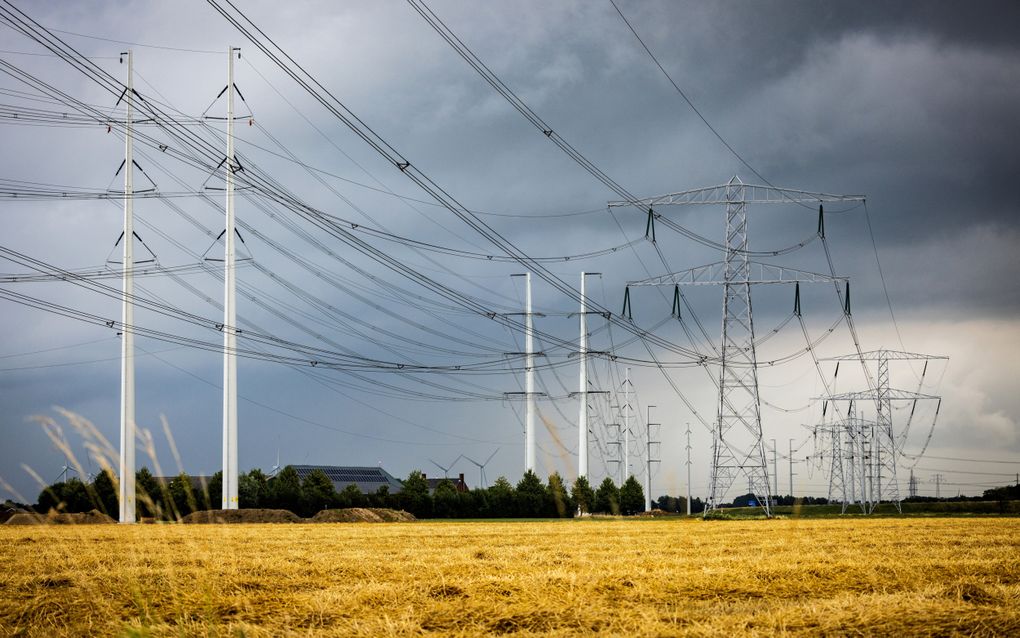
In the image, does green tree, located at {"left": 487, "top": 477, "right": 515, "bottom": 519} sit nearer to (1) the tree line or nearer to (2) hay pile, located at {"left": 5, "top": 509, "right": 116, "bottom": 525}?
(1) the tree line

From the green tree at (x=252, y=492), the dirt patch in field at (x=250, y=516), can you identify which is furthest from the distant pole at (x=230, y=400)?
the green tree at (x=252, y=492)

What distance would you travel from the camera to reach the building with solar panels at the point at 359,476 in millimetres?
147250

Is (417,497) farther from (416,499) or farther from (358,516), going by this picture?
(358,516)

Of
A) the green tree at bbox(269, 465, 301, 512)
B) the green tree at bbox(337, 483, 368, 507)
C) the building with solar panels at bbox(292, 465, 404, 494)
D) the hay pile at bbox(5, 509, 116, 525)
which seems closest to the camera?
the hay pile at bbox(5, 509, 116, 525)

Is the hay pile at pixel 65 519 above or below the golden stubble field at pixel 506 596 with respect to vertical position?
below

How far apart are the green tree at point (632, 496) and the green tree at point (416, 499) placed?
25.4m

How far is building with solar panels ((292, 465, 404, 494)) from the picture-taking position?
147250 mm

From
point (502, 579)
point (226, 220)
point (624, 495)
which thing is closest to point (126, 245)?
point (226, 220)

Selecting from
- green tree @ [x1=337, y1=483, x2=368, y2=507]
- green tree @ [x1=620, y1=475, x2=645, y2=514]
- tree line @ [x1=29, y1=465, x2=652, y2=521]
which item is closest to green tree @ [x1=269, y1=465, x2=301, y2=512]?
tree line @ [x1=29, y1=465, x2=652, y2=521]

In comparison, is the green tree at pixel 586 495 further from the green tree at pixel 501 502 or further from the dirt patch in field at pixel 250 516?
the dirt patch in field at pixel 250 516

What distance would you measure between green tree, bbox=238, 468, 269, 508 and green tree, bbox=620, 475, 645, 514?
41.0m

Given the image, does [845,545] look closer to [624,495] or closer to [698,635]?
[698,635]

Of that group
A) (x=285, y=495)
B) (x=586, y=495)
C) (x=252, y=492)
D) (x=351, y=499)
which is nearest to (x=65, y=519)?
(x=252, y=492)

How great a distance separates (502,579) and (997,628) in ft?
17.1
